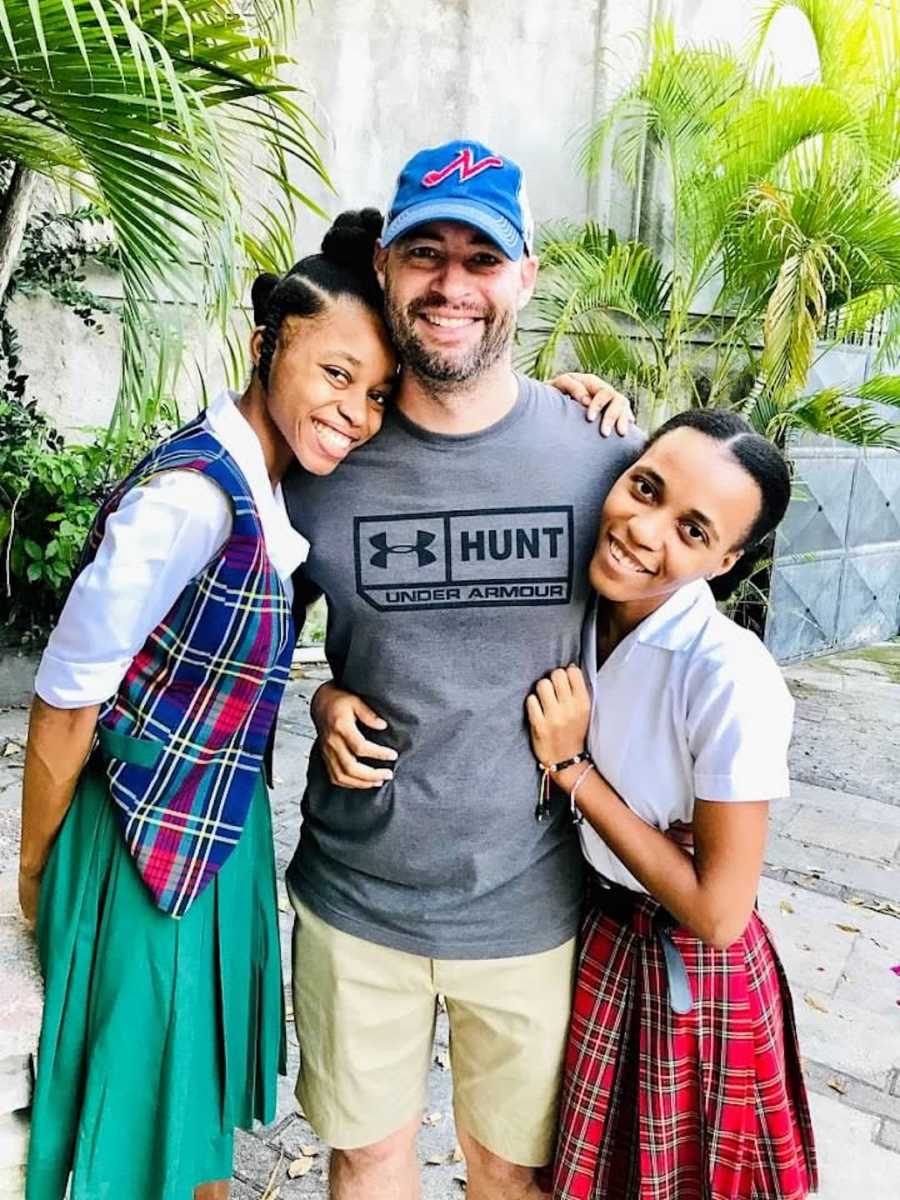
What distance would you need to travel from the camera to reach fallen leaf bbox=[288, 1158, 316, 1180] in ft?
7.64

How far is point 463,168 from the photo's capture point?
1.60m

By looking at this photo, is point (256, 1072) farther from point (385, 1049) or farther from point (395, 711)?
point (395, 711)

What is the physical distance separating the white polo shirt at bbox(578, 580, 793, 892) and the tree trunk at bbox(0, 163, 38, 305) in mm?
2542

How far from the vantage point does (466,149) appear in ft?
5.34

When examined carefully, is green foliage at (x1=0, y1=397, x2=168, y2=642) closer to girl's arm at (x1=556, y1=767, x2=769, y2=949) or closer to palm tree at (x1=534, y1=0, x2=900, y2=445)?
palm tree at (x1=534, y1=0, x2=900, y2=445)

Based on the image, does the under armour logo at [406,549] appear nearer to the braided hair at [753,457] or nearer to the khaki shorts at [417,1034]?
the braided hair at [753,457]

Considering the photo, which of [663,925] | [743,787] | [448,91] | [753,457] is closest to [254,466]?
[753,457]

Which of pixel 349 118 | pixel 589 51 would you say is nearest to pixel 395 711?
pixel 349 118

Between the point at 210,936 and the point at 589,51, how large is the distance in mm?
7213

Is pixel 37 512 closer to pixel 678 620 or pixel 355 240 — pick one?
pixel 355 240

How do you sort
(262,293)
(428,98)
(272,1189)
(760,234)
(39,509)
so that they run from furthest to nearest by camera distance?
(428,98) → (760,234) → (39,509) → (272,1189) → (262,293)

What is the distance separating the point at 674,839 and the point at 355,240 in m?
1.09

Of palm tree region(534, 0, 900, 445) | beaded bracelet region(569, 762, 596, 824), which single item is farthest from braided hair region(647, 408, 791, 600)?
palm tree region(534, 0, 900, 445)

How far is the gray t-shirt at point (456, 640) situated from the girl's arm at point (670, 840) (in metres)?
0.07
